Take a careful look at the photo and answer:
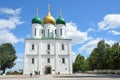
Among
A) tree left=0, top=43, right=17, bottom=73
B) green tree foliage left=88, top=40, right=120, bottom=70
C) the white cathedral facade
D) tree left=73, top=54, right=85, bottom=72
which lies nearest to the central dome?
the white cathedral facade

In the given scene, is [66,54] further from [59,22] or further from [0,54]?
[0,54]

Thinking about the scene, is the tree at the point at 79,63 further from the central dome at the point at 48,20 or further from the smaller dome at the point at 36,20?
the smaller dome at the point at 36,20

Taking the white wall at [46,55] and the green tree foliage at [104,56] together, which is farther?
the white wall at [46,55]

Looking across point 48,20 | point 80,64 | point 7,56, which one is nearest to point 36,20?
point 48,20

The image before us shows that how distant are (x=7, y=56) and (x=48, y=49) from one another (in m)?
15.3

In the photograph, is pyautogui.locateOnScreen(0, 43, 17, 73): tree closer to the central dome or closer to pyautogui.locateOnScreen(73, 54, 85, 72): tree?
the central dome

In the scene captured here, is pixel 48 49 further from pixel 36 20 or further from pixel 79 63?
pixel 79 63

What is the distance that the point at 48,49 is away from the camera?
6794 centimetres

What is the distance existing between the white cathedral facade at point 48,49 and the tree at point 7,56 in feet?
40.3

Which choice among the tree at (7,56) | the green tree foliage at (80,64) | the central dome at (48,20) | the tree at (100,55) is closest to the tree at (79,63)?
the green tree foliage at (80,64)

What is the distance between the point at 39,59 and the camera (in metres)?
66.6

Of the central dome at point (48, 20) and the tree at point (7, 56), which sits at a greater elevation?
the central dome at point (48, 20)

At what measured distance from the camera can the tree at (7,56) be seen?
251ft

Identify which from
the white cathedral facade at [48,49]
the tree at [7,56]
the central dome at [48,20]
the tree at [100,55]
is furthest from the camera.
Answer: the tree at [7,56]
